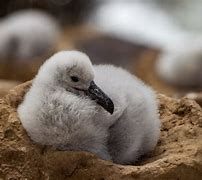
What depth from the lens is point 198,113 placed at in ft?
6.66

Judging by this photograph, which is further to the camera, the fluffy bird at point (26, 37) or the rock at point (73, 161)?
the fluffy bird at point (26, 37)

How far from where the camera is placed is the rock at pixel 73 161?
68.4 inches

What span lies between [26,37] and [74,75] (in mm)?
4014

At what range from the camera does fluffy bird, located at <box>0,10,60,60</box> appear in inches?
221

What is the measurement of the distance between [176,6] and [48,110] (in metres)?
5.37

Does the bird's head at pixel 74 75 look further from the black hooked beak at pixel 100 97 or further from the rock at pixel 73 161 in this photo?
the rock at pixel 73 161

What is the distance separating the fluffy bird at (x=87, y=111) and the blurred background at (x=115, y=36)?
2.50m

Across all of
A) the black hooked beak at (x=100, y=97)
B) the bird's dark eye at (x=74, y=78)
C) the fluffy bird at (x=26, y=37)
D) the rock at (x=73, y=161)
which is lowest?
Answer: the fluffy bird at (x=26, y=37)

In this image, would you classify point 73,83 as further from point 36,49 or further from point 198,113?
point 36,49

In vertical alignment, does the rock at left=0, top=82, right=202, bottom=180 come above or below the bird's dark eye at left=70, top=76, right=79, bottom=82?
below

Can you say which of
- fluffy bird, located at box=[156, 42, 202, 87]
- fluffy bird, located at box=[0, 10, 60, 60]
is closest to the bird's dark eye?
fluffy bird, located at box=[156, 42, 202, 87]

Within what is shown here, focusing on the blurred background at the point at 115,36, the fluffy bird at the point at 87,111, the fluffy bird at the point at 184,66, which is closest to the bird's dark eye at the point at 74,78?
A: the fluffy bird at the point at 87,111

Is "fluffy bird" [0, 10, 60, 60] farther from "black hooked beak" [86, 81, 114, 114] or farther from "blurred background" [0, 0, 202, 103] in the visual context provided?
"black hooked beak" [86, 81, 114, 114]

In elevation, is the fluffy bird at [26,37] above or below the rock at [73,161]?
below
